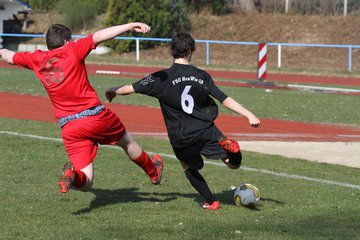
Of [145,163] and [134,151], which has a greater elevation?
[134,151]

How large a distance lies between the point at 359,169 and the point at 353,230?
4073 millimetres

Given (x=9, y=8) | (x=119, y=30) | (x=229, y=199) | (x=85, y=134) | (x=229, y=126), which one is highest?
(x=119, y=30)

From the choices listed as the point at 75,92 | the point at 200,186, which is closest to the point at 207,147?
the point at 200,186

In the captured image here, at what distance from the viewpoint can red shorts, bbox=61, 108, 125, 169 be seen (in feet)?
26.8

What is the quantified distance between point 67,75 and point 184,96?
42.7 inches

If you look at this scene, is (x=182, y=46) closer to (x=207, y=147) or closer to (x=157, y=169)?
(x=207, y=147)

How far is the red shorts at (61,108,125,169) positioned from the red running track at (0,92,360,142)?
20.7 feet

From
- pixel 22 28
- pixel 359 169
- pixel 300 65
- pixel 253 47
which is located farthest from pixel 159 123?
pixel 22 28

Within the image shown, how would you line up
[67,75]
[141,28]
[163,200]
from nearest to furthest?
[141,28], [67,75], [163,200]

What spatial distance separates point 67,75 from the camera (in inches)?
319

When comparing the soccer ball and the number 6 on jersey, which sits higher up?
the number 6 on jersey

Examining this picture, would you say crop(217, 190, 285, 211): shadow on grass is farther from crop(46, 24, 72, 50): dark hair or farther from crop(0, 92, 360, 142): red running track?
crop(0, 92, 360, 142): red running track

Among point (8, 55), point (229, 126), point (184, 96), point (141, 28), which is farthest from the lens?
point (229, 126)

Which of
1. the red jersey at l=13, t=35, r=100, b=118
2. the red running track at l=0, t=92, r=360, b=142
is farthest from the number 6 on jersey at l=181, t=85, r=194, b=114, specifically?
the red running track at l=0, t=92, r=360, b=142
